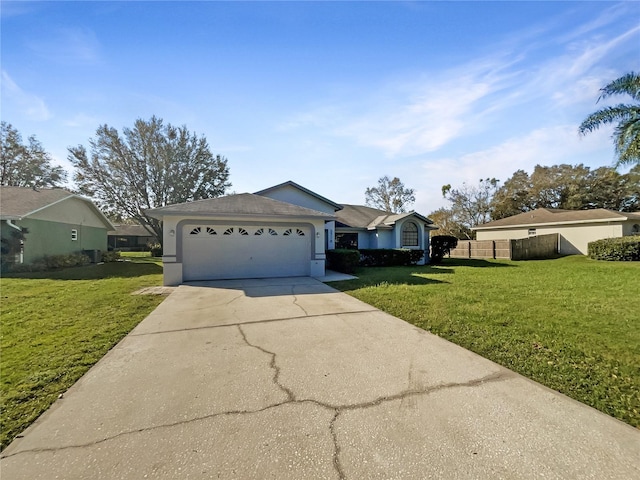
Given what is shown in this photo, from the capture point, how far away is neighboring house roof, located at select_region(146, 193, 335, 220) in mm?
10188

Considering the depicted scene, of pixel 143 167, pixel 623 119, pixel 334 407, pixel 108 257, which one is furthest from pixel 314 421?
pixel 143 167

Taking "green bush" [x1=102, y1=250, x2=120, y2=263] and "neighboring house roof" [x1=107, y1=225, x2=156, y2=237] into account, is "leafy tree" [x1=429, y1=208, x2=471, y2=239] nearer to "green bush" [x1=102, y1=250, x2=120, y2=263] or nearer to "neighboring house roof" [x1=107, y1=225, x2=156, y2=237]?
"green bush" [x1=102, y1=250, x2=120, y2=263]

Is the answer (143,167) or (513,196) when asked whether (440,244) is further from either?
(143,167)

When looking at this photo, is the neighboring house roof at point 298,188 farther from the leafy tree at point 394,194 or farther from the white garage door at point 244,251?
the leafy tree at point 394,194

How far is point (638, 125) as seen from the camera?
36.8 ft

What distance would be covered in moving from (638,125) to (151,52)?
17.6 meters

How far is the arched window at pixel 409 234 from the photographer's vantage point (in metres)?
18.5

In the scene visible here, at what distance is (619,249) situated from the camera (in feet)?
57.6

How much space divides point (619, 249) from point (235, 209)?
75.9ft

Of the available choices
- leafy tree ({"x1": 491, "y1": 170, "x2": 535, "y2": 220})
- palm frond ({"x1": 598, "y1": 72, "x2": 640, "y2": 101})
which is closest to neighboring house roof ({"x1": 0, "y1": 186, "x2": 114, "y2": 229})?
palm frond ({"x1": 598, "y1": 72, "x2": 640, "y2": 101})

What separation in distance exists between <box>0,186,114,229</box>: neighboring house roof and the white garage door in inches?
406

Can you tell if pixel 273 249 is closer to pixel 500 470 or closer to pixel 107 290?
pixel 107 290

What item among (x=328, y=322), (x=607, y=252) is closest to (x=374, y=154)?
(x=328, y=322)

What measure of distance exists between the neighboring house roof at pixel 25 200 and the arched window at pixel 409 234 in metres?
Result: 20.7
